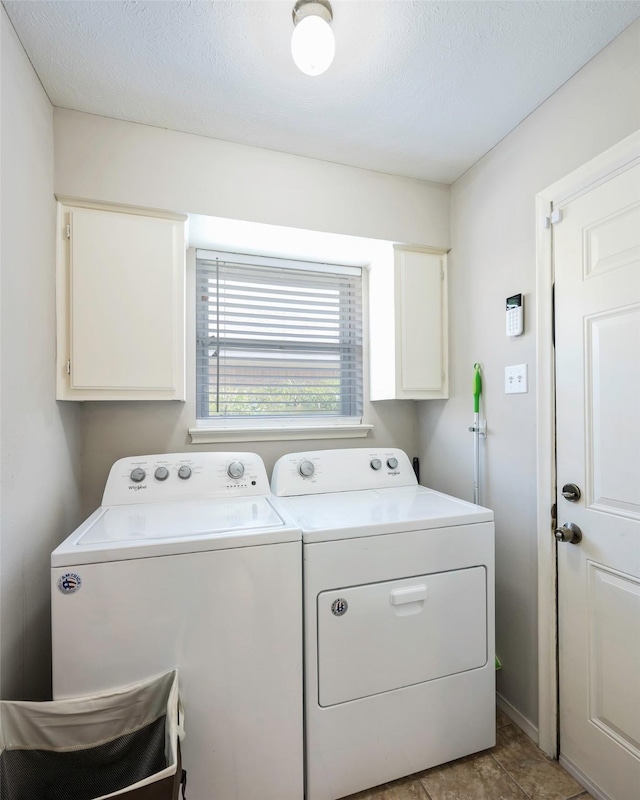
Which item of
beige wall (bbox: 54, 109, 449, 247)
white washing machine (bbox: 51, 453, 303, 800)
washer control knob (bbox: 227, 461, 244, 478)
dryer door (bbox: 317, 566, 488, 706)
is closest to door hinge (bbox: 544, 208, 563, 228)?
beige wall (bbox: 54, 109, 449, 247)

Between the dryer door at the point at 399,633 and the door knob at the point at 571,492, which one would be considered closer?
the dryer door at the point at 399,633

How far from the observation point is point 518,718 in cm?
167

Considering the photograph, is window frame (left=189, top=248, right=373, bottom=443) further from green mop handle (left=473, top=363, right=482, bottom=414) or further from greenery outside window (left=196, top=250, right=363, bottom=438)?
green mop handle (left=473, top=363, right=482, bottom=414)

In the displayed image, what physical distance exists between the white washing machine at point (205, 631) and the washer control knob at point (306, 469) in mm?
531

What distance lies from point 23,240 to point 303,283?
1.36 m

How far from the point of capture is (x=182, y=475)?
1780 millimetres

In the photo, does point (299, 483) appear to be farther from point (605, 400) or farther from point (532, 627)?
point (605, 400)

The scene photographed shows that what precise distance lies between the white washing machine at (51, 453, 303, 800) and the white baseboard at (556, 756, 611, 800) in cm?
99

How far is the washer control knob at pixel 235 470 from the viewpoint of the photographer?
1.84 meters

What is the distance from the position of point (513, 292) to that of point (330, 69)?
43.9 inches

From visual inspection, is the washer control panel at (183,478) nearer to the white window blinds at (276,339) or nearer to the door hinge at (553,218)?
the white window blinds at (276,339)

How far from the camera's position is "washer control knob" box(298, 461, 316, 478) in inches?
75.8

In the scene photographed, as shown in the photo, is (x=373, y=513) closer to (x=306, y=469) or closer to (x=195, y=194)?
(x=306, y=469)

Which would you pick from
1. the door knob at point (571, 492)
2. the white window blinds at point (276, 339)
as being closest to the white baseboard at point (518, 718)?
the door knob at point (571, 492)
